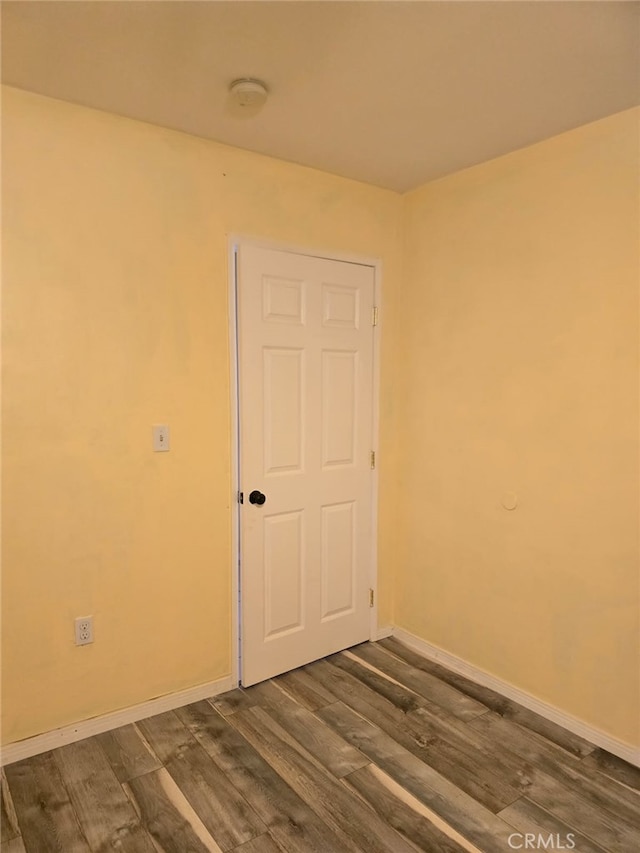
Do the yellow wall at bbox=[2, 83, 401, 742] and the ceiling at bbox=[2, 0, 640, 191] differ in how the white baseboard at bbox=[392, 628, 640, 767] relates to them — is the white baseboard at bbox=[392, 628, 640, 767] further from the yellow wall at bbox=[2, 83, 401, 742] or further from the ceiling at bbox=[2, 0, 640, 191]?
the ceiling at bbox=[2, 0, 640, 191]

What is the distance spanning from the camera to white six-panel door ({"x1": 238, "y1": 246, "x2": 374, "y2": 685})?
8.79 ft

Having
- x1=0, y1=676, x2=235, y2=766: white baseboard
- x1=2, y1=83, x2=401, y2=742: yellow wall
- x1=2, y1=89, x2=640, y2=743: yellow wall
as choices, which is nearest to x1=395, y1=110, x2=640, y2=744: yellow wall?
x1=2, y1=89, x2=640, y2=743: yellow wall

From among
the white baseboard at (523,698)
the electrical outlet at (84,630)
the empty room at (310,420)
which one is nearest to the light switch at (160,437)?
the empty room at (310,420)

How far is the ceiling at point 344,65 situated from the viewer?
1583 millimetres

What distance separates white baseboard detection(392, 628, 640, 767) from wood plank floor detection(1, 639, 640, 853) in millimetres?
41

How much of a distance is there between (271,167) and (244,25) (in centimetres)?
104

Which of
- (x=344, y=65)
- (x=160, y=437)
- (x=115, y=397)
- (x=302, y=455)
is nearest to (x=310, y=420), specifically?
(x=302, y=455)

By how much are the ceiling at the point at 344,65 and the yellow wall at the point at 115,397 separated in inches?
8.1

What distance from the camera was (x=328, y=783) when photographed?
6.89 ft

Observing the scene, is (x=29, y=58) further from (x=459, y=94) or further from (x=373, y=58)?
(x=459, y=94)

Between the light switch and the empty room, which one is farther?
the light switch

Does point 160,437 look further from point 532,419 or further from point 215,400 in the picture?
point 532,419

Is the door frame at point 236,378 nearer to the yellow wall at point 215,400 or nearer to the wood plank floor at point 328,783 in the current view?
the yellow wall at point 215,400

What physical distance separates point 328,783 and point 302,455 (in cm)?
140
